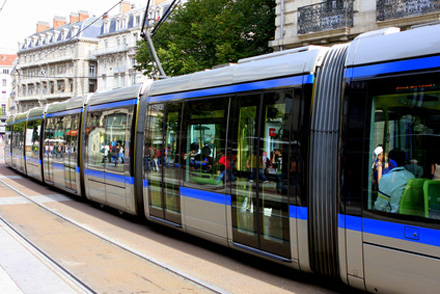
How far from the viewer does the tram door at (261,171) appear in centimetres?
614

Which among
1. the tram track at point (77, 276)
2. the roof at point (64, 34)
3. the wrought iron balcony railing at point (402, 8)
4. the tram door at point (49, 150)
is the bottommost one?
the tram track at point (77, 276)

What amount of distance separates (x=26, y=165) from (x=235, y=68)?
16.4 m

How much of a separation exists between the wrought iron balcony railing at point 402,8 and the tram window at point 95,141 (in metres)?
10.6

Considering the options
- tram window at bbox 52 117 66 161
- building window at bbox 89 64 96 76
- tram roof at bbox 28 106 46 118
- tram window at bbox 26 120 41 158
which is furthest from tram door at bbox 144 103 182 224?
building window at bbox 89 64 96 76

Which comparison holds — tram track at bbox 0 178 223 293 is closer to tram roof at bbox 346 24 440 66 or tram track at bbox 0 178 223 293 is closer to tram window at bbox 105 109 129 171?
tram window at bbox 105 109 129 171

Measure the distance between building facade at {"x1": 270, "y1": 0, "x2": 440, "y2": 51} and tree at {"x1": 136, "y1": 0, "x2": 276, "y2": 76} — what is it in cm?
217

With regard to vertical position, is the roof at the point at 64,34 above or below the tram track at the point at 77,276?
above

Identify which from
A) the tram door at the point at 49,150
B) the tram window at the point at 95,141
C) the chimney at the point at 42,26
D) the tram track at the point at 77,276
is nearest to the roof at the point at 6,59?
the chimney at the point at 42,26

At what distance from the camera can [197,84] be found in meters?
8.16

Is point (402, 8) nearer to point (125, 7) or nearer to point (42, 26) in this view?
point (125, 7)

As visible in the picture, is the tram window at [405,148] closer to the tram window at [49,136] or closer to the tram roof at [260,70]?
the tram roof at [260,70]

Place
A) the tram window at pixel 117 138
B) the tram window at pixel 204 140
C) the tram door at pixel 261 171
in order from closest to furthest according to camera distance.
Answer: the tram door at pixel 261 171 < the tram window at pixel 204 140 < the tram window at pixel 117 138

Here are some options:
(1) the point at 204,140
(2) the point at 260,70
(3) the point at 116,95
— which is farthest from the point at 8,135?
(2) the point at 260,70

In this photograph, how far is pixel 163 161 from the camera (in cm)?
894
